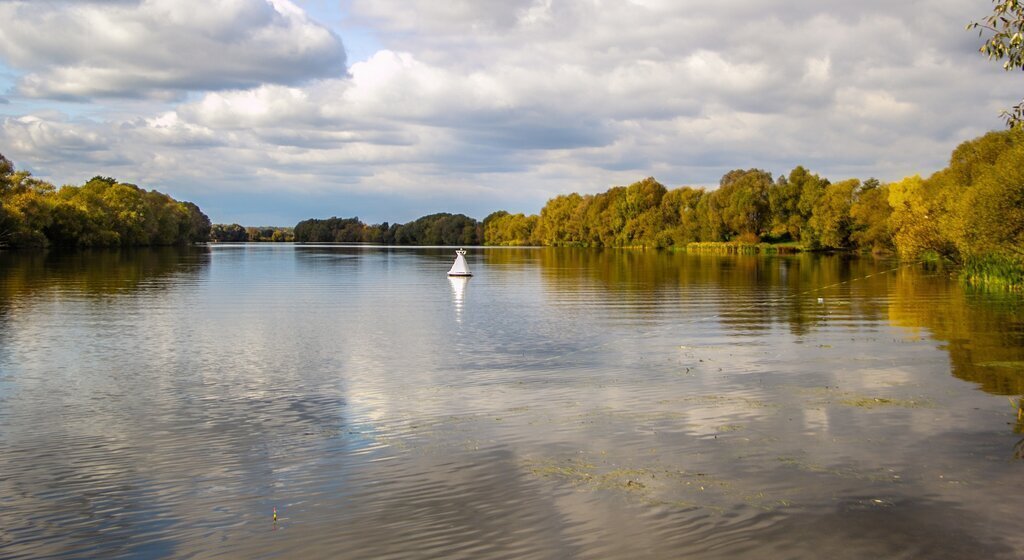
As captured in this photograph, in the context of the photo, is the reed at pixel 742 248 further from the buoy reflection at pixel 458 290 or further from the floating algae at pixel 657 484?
the floating algae at pixel 657 484

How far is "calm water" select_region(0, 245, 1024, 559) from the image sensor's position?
9.49 m

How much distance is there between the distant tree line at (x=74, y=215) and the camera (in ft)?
396

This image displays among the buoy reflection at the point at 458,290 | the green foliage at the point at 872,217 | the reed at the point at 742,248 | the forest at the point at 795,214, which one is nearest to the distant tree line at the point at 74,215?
the forest at the point at 795,214

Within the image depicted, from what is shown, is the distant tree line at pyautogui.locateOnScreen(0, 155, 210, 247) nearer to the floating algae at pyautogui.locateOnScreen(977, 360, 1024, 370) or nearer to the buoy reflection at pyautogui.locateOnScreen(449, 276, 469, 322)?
the buoy reflection at pyautogui.locateOnScreen(449, 276, 469, 322)

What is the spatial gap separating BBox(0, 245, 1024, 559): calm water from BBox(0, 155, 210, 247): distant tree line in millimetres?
106399

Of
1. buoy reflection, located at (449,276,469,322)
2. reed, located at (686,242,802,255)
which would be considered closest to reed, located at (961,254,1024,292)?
buoy reflection, located at (449,276,469,322)

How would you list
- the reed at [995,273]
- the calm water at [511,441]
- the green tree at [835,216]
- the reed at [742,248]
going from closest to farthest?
the calm water at [511,441] → the reed at [995,273] → the green tree at [835,216] → the reed at [742,248]

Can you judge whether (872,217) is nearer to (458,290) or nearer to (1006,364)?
(458,290)

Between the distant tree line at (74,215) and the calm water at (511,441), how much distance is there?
106399 mm

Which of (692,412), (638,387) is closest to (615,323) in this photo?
(638,387)

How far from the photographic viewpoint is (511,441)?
13.6m

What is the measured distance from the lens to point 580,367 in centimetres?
2173

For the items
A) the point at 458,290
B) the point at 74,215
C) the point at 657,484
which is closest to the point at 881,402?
the point at 657,484

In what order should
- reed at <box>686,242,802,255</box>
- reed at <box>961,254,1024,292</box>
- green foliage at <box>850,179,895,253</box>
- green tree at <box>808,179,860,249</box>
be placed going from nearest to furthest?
reed at <box>961,254,1024,292</box>, green foliage at <box>850,179,895,253</box>, green tree at <box>808,179,860,249</box>, reed at <box>686,242,802,255</box>
